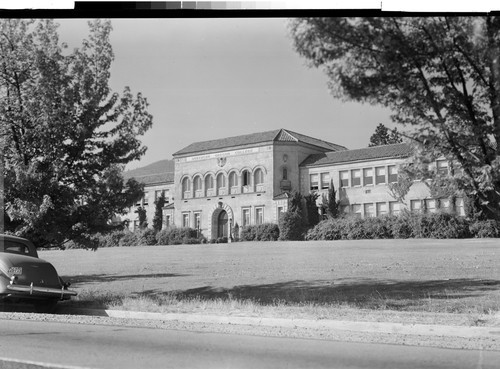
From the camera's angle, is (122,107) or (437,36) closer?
(437,36)

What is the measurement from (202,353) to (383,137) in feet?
16.1

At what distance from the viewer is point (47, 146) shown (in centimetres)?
1123

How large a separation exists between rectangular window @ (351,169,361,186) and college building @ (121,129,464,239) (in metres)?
0.02

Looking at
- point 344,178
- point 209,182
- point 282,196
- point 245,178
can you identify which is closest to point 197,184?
point 209,182

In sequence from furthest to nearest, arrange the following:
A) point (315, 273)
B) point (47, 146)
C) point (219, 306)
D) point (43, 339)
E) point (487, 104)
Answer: point (315, 273) < point (47, 146) < point (219, 306) < point (487, 104) < point (43, 339)

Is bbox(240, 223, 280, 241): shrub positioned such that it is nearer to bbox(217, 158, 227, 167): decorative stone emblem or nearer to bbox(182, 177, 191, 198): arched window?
bbox(217, 158, 227, 167): decorative stone emblem

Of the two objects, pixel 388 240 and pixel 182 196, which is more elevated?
pixel 182 196

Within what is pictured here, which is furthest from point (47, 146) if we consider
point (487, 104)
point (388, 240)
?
point (487, 104)

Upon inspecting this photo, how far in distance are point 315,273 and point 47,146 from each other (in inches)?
250

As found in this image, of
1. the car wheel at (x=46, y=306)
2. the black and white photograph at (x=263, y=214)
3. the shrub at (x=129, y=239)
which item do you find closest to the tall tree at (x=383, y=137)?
the black and white photograph at (x=263, y=214)

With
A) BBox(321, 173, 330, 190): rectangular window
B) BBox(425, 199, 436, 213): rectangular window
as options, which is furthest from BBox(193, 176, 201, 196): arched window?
BBox(425, 199, 436, 213): rectangular window

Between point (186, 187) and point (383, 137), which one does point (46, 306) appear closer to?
point (186, 187)

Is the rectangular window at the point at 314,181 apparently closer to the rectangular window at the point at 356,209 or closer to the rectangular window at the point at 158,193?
the rectangular window at the point at 356,209

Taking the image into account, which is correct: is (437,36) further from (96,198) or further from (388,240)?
(96,198)
